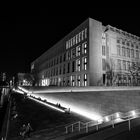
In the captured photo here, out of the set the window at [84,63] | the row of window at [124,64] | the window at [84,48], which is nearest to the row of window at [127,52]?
the row of window at [124,64]

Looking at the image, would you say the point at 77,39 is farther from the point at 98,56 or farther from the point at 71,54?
the point at 98,56

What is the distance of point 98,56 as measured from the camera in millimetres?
40000

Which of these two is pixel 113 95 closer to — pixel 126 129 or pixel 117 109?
pixel 117 109

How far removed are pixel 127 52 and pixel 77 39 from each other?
696 inches

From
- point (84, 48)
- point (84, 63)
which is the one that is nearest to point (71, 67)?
point (84, 63)

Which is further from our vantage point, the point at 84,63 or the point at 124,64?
the point at 124,64

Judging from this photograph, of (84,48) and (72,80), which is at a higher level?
(84,48)

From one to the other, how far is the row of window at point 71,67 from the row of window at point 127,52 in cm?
1252

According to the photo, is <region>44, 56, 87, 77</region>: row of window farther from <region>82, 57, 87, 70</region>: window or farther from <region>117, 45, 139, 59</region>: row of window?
<region>117, 45, 139, 59</region>: row of window

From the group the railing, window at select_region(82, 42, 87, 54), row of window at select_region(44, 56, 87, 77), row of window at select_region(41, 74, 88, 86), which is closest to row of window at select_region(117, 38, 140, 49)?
window at select_region(82, 42, 87, 54)

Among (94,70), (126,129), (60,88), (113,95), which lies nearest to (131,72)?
(94,70)

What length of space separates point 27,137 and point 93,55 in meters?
30.9

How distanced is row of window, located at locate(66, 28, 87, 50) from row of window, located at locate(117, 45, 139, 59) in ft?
40.4

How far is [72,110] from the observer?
25.2 m
